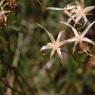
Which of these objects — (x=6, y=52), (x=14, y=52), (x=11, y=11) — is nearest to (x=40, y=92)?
(x=14, y=52)

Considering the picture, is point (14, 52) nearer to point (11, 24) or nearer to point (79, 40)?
point (11, 24)

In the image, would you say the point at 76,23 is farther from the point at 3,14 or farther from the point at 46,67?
the point at 46,67

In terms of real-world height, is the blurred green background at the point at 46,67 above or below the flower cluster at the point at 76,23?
above

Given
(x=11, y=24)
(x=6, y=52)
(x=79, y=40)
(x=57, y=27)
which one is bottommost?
(x=79, y=40)

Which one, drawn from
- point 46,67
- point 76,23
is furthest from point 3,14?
point 46,67

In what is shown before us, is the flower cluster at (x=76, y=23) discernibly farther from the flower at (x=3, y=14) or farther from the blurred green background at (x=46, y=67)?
the blurred green background at (x=46, y=67)

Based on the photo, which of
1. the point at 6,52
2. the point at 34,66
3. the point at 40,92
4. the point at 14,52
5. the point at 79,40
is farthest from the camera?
the point at 34,66

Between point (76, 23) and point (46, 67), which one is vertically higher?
point (46, 67)

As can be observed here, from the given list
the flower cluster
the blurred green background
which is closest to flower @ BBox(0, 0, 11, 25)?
the flower cluster

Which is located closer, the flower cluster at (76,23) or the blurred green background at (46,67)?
the flower cluster at (76,23)

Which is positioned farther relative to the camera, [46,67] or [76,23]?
[46,67]

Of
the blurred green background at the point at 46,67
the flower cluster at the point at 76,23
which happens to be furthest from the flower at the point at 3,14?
the blurred green background at the point at 46,67
